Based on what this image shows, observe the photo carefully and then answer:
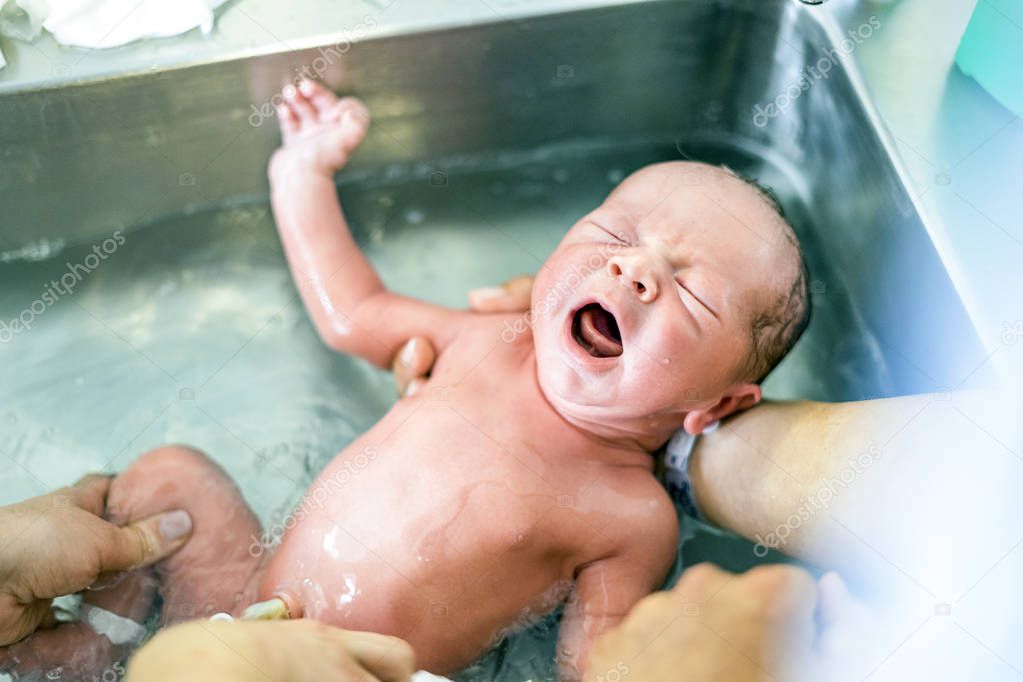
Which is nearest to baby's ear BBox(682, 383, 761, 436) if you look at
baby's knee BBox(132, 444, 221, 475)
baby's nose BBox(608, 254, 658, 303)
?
baby's nose BBox(608, 254, 658, 303)

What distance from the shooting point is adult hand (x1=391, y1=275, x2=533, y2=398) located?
4.86ft

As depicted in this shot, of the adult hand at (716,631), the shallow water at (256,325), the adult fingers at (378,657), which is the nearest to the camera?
the adult fingers at (378,657)

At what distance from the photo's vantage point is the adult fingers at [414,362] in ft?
4.85

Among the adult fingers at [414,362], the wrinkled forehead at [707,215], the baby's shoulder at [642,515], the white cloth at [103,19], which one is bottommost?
the baby's shoulder at [642,515]

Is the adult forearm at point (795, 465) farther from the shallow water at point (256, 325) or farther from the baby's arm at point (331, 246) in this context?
the baby's arm at point (331, 246)

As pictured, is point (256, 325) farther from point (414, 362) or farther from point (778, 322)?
point (778, 322)

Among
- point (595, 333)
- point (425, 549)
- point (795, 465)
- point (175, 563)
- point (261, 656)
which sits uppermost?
point (261, 656)

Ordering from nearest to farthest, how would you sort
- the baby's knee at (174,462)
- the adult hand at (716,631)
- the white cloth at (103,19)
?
the adult hand at (716,631)
the baby's knee at (174,462)
the white cloth at (103,19)

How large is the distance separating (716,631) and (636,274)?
0.43 meters

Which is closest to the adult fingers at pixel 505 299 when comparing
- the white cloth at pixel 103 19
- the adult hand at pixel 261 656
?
the white cloth at pixel 103 19

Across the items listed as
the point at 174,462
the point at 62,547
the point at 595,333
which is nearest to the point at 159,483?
the point at 174,462

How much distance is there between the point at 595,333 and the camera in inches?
52.1

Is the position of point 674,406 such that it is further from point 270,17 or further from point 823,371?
point 270,17

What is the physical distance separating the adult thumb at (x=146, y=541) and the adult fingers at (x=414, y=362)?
37 centimetres
